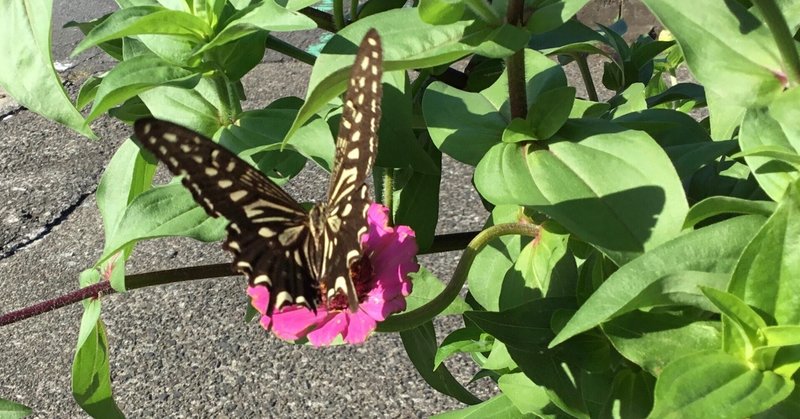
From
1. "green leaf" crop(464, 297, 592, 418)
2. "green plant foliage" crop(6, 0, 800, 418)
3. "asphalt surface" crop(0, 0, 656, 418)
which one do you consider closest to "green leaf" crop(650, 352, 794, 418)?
"green plant foliage" crop(6, 0, 800, 418)

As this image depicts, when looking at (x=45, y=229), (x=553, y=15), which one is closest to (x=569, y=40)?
(x=553, y=15)

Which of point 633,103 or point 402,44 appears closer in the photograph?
point 402,44

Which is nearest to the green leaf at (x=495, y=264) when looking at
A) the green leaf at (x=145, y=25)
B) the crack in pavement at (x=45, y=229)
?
the green leaf at (x=145, y=25)

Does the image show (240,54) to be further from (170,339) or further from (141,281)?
(170,339)

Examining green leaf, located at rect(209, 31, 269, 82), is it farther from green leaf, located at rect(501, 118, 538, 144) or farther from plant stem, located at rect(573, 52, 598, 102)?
plant stem, located at rect(573, 52, 598, 102)

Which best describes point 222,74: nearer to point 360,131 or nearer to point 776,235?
point 360,131

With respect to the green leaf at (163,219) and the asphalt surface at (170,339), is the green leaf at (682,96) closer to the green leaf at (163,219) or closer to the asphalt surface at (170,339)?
the green leaf at (163,219)
